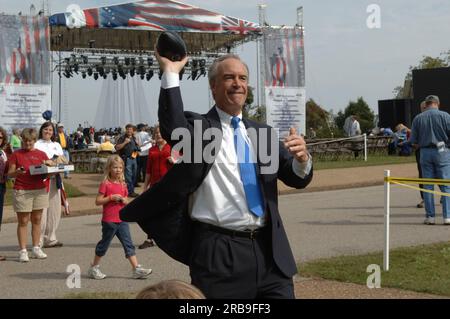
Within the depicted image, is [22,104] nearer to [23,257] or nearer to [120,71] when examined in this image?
[23,257]

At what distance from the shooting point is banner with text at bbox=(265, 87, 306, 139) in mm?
25688

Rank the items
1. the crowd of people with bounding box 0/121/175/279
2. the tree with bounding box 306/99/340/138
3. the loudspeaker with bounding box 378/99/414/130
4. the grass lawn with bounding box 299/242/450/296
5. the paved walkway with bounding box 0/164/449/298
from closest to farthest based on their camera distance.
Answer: the grass lawn with bounding box 299/242/450/296
the paved walkway with bounding box 0/164/449/298
the crowd of people with bounding box 0/121/175/279
the loudspeaker with bounding box 378/99/414/130
the tree with bounding box 306/99/340/138

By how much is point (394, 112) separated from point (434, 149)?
87.0ft

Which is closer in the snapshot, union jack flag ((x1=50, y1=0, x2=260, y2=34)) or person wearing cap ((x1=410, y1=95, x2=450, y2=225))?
person wearing cap ((x1=410, y1=95, x2=450, y2=225))

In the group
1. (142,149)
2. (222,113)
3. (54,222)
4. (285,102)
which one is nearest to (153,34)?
(285,102)

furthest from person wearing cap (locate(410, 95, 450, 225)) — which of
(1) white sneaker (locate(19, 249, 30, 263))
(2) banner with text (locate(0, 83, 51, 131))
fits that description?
(2) banner with text (locate(0, 83, 51, 131))

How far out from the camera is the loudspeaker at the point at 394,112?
3684 centimetres

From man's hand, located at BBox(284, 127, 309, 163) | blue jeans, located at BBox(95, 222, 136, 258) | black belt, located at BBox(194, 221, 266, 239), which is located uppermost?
man's hand, located at BBox(284, 127, 309, 163)

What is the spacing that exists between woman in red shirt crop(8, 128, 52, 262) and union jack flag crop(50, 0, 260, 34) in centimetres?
2189

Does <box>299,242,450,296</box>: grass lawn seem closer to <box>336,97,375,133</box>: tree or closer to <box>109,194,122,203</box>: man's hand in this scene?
<box>109,194,122,203</box>: man's hand

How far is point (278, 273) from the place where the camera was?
3.68m

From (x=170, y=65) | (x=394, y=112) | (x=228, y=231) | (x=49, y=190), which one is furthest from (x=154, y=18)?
(x=228, y=231)

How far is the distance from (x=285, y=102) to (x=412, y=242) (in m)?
16.4

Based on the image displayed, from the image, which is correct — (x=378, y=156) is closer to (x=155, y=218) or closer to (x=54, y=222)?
(x=54, y=222)
